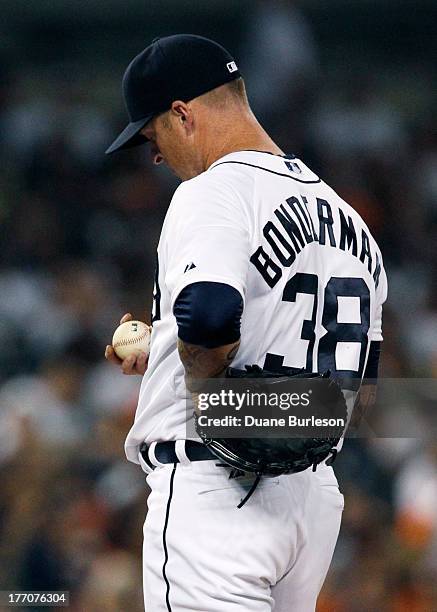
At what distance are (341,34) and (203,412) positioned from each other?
4.14 meters

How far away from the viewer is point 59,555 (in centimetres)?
360

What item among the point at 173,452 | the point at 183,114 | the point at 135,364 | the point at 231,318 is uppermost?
the point at 183,114

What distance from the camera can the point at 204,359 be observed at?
1460 millimetres

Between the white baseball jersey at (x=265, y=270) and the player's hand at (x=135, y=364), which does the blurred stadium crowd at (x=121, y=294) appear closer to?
the player's hand at (x=135, y=364)

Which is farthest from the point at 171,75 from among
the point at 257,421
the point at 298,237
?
the point at 257,421

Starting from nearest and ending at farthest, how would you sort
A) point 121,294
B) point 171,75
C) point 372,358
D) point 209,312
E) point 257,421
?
1. point 209,312
2. point 257,421
3. point 171,75
4. point 372,358
5. point 121,294

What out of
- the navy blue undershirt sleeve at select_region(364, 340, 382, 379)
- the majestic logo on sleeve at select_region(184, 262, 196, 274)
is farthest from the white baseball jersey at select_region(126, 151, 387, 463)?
the navy blue undershirt sleeve at select_region(364, 340, 382, 379)

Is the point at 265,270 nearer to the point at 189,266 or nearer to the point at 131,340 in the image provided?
the point at 189,266

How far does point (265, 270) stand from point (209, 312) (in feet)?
0.58

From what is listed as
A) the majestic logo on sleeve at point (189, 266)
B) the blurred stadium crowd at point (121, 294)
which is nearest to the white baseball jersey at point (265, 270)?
the majestic logo on sleeve at point (189, 266)

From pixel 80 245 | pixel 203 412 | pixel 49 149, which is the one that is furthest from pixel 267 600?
pixel 49 149

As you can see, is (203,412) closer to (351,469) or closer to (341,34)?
(351,469)

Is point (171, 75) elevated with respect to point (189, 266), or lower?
elevated

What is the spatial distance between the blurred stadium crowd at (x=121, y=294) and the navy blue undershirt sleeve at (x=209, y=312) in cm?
223
